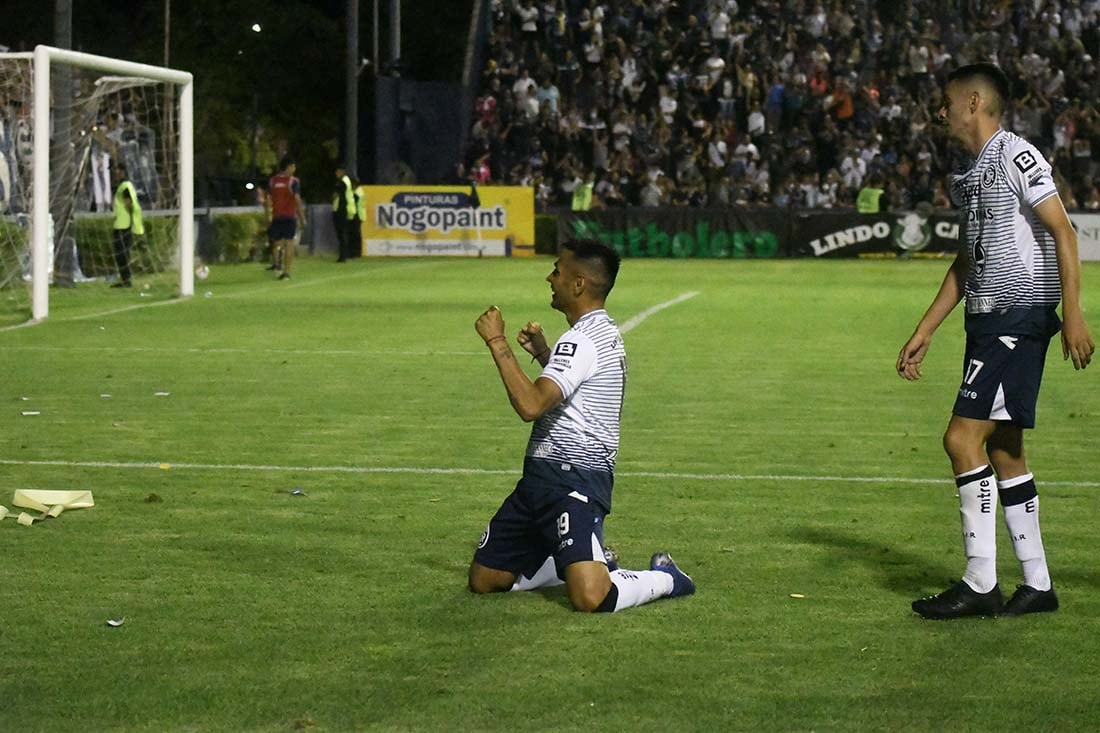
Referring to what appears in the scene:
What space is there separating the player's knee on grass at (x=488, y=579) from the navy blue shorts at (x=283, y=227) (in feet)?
80.0

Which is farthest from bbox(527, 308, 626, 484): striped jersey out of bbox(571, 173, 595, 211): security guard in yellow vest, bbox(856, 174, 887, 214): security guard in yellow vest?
bbox(571, 173, 595, 211): security guard in yellow vest

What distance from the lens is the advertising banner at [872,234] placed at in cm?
3956

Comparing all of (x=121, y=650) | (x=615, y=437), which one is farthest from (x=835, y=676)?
(x=121, y=650)

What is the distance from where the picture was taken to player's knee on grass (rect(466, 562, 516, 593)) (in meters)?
7.06

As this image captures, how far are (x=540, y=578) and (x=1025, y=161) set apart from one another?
7.71 ft

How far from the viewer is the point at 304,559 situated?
7785mm

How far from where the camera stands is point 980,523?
670cm

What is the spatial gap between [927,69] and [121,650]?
133 feet

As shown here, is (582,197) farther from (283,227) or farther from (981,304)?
(981,304)

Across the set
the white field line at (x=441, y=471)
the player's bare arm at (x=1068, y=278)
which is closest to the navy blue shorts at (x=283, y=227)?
the white field line at (x=441, y=471)

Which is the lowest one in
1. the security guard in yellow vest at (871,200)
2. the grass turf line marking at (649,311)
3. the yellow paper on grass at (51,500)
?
the yellow paper on grass at (51,500)

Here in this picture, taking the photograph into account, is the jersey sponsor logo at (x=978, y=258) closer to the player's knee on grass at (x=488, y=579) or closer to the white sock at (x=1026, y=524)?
the white sock at (x=1026, y=524)

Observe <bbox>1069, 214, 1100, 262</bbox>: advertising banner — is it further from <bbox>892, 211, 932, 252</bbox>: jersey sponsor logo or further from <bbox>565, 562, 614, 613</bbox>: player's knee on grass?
<bbox>565, 562, 614, 613</bbox>: player's knee on grass

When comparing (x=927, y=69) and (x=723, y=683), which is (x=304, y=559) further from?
(x=927, y=69)
